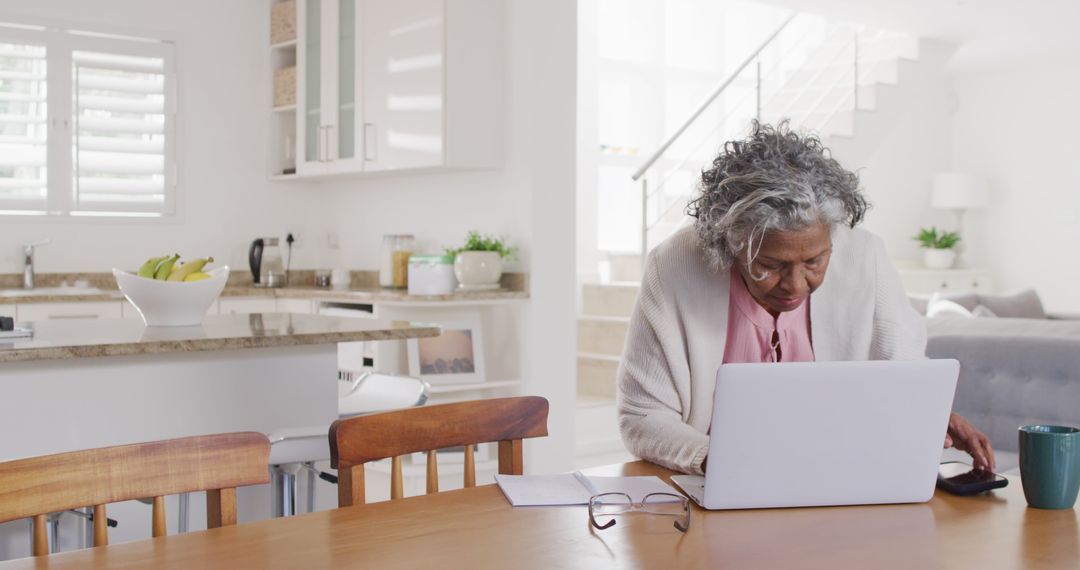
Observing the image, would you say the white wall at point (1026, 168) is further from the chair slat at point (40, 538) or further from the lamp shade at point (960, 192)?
the chair slat at point (40, 538)

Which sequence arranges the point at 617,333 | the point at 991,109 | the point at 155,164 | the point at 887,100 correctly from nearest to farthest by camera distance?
the point at 155,164
the point at 617,333
the point at 887,100
the point at 991,109

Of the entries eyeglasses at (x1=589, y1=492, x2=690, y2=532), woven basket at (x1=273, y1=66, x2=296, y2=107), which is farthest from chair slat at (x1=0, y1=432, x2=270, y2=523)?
woven basket at (x1=273, y1=66, x2=296, y2=107)

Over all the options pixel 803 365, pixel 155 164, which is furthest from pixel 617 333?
pixel 803 365

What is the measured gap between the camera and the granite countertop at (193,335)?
2486 mm

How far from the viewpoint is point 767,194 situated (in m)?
1.75

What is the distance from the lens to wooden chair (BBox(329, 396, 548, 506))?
1538mm

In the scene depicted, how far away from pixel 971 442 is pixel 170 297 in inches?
79.2

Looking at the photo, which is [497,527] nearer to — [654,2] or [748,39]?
[654,2]

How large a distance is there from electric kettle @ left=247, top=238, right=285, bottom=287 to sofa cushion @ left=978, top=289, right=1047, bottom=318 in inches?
143

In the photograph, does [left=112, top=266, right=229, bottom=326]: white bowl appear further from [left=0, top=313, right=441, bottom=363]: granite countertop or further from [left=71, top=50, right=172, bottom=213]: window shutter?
[left=71, top=50, right=172, bottom=213]: window shutter

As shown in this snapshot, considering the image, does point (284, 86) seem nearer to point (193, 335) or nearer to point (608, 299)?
point (608, 299)

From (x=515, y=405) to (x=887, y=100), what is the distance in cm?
Result: 672

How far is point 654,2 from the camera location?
25.8 feet

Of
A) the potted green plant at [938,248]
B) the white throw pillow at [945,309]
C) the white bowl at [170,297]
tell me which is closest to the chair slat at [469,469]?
the white bowl at [170,297]
